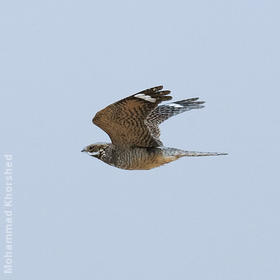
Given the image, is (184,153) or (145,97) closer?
(145,97)

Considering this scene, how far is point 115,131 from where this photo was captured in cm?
976

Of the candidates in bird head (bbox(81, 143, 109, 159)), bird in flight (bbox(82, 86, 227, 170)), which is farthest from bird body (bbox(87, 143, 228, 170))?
bird head (bbox(81, 143, 109, 159))

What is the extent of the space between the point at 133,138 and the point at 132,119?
19.4 inches

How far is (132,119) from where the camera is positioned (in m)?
9.45

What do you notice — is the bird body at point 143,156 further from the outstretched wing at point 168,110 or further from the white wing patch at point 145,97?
the white wing patch at point 145,97

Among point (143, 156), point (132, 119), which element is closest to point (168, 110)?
point (143, 156)

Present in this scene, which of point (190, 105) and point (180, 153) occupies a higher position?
point (190, 105)

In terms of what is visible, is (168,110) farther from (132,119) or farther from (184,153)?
(132,119)

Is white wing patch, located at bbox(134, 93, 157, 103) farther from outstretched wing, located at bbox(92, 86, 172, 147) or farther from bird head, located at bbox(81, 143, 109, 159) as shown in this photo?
bird head, located at bbox(81, 143, 109, 159)

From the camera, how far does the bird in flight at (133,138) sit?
908cm

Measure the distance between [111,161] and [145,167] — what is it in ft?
1.58

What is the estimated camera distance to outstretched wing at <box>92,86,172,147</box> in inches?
347

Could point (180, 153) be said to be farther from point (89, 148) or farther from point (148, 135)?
point (89, 148)

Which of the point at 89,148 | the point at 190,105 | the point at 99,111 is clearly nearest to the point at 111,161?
the point at 89,148
